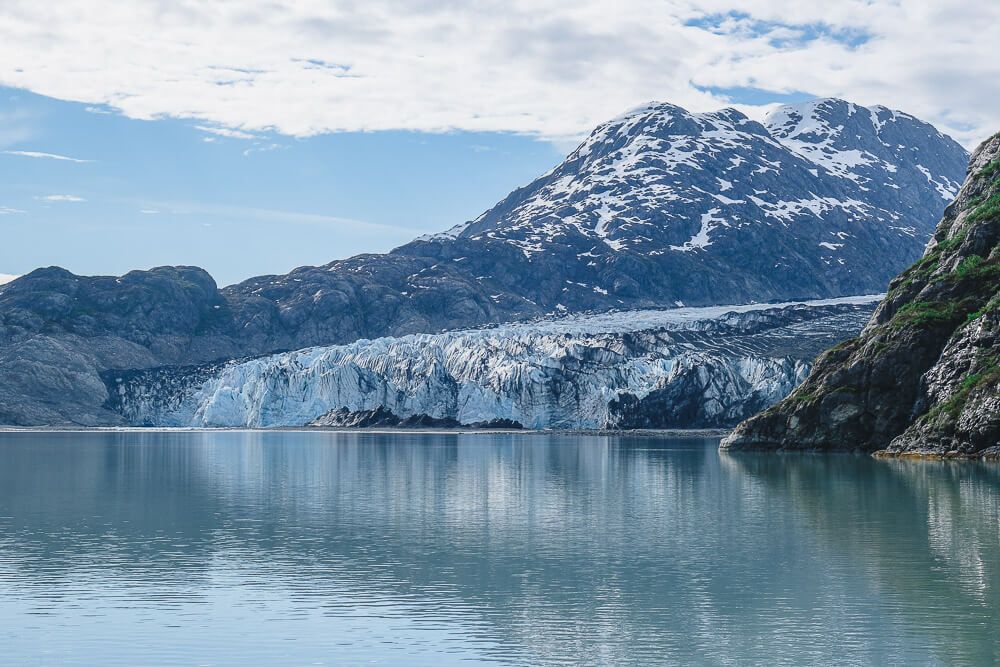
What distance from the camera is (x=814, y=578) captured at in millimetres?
35812

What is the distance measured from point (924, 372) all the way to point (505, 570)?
71.5m

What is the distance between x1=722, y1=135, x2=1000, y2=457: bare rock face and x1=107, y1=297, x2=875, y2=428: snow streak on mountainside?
1822 inches

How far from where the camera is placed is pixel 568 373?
173875 mm

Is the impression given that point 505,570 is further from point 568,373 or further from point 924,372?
point 568,373

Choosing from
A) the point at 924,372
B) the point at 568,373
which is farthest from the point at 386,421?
the point at 924,372

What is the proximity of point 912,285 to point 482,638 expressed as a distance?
303 feet

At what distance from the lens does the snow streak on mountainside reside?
164125mm

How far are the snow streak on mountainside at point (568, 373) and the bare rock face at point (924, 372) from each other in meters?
46.3

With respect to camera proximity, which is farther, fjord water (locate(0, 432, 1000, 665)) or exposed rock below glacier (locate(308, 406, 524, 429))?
exposed rock below glacier (locate(308, 406, 524, 429))

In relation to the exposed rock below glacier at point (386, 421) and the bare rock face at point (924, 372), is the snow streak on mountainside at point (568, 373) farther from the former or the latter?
the bare rock face at point (924, 372)

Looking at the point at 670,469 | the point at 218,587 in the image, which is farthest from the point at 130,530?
the point at 670,469

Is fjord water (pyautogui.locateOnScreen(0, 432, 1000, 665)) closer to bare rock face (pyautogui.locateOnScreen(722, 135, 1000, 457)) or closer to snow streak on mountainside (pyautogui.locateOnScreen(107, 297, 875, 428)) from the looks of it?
bare rock face (pyautogui.locateOnScreen(722, 135, 1000, 457))

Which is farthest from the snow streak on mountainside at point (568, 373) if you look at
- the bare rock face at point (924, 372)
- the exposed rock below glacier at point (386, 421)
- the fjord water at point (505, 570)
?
the fjord water at point (505, 570)

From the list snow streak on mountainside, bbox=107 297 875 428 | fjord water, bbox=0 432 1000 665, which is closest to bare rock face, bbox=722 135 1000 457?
fjord water, bbox=0 432 1000 665
